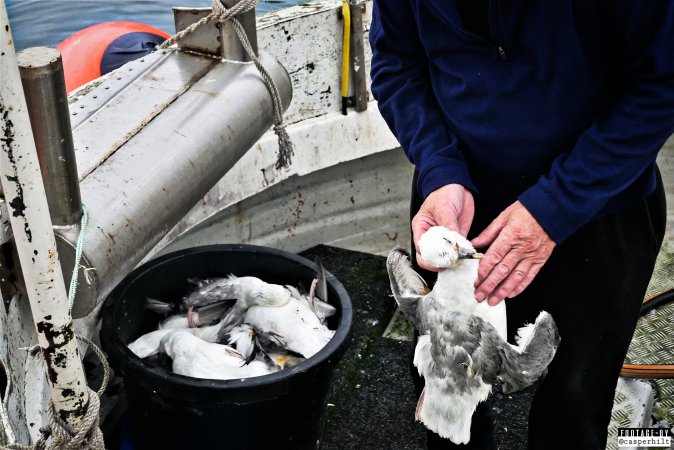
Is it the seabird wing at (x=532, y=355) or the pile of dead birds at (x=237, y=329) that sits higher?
the seabird wing at (x=532, y=355)

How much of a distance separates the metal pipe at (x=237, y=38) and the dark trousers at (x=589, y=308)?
946mm

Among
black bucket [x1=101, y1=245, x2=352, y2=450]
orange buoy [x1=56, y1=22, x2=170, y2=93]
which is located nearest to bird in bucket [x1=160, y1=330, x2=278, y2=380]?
black bucket [x1=101, y1=245, x2=352, y2=450]

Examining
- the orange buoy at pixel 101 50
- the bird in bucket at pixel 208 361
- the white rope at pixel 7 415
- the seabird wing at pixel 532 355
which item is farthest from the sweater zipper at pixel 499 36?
the orange buoy at pixel 101 50

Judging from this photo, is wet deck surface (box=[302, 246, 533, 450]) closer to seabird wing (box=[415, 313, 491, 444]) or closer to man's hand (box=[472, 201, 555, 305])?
seabird wing (box=[415, 313, 491, 444])

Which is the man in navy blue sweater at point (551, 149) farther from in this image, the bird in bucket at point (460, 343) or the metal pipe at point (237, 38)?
the metal pipe at point (237, 38)

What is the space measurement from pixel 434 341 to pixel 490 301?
0.20 metres

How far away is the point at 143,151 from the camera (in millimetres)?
1991

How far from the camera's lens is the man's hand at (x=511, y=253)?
1.69 metres

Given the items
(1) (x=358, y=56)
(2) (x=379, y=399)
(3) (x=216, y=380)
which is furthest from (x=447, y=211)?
(1) (x=358, y=56)

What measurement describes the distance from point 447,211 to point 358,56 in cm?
173

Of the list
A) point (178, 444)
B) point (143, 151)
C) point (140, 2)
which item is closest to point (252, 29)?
point (143, 151)

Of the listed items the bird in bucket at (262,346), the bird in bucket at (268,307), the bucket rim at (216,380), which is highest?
the bucket rim at (216,380)

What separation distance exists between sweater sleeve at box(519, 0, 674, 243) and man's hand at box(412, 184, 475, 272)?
17 centimetres

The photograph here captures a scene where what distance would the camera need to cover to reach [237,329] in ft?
7.91
